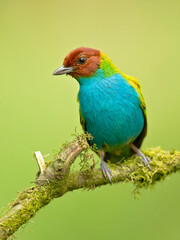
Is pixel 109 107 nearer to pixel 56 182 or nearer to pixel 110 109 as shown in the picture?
pixel 110 109

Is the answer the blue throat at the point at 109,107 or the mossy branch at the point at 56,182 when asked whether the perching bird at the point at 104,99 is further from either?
the mossy branch at the point at 56,182

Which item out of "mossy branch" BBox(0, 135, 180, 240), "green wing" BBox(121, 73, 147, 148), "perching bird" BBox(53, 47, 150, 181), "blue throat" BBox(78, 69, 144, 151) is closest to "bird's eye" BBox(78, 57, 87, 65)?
"perching bird" BBox(53, 47, 150, 181)

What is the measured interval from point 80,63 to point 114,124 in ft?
2.27

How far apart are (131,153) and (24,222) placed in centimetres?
233

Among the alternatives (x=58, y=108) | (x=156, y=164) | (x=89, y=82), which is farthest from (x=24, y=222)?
(x=58, y=108)

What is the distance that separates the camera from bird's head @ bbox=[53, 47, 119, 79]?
4219 mm

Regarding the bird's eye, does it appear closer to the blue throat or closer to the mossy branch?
the blue throat

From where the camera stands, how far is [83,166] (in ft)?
10.8

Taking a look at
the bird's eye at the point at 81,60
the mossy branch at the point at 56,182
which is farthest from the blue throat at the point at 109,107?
the mossy branch at the point at 56,182

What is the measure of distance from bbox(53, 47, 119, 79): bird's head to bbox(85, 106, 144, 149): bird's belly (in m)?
0.42

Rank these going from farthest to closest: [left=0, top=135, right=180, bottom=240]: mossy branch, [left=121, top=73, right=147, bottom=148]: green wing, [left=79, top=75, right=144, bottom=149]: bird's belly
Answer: [left=121, top=73, right=147, bottom=148]: green wing
[left=79, top=75, right=144, bottom=149]: bird's belly
[left=0, top=135, right=180, bottom=240]: mossy branch

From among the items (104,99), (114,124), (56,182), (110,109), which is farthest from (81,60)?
(56,182)

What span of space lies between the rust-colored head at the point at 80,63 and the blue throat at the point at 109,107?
61 millimetres

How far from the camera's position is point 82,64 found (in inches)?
168
